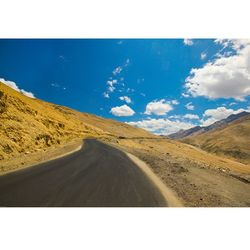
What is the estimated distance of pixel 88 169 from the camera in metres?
22.1

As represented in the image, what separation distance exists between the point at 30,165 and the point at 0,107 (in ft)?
46.9

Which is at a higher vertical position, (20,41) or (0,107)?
(20,41)

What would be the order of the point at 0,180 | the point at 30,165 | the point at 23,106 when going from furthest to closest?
the point at 23,106, the point at 30,165, the point at 0,180

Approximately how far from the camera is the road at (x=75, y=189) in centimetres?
1291

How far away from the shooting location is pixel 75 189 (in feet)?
49.2

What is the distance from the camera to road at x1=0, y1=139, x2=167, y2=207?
42.3 ft
